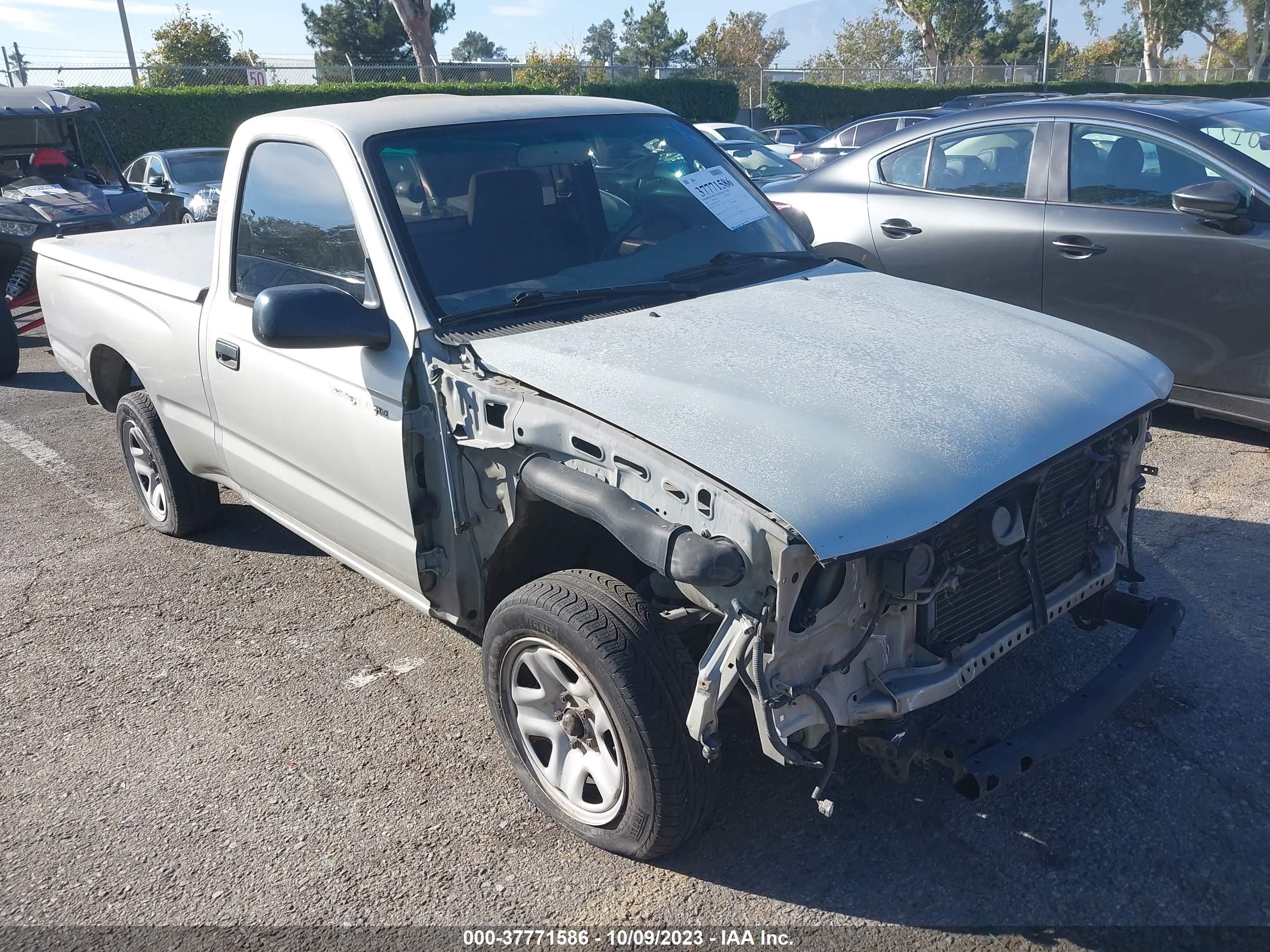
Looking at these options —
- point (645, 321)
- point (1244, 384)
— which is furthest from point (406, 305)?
point (1244, 384)

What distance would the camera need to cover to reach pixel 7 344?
325 inches

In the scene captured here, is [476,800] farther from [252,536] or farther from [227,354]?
[252,536]

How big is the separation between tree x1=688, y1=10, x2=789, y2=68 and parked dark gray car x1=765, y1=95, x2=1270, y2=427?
180 ft

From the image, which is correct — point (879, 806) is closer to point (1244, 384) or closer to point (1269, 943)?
point (1269, 943)

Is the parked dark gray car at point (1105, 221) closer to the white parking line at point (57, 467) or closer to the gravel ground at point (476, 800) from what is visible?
the gravel ground at point (476, 800)

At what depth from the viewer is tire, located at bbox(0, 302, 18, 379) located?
325 inches

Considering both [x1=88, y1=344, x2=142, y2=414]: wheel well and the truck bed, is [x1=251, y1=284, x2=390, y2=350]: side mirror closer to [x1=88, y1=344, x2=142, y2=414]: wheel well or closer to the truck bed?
the truck bed

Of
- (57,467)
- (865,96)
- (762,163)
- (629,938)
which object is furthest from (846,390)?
(865,96)

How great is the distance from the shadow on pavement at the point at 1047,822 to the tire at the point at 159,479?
2907 millimetres

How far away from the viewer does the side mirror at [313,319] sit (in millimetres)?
2967

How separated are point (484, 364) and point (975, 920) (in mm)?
1902

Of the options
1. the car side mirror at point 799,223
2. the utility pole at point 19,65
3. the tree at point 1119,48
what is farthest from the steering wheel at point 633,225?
the tree at point 1119,48

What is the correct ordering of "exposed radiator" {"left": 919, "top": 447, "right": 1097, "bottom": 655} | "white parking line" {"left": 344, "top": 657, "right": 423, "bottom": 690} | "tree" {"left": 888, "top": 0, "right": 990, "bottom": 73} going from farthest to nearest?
"tree" {"left": 888, "top": 0, "right": 990, "bottom": 73}
"white parking line" {"left": 344, "top": 657, "right": 423, "bottom": 690}
"exposed radiator" {"left": 919, "top": 447, "right": 1097, "bottom": 655}

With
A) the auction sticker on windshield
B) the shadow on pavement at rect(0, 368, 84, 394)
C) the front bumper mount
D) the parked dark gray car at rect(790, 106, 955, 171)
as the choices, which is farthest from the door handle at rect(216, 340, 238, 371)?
the parked dark gray car at rect(790, 106, 955, 171)
